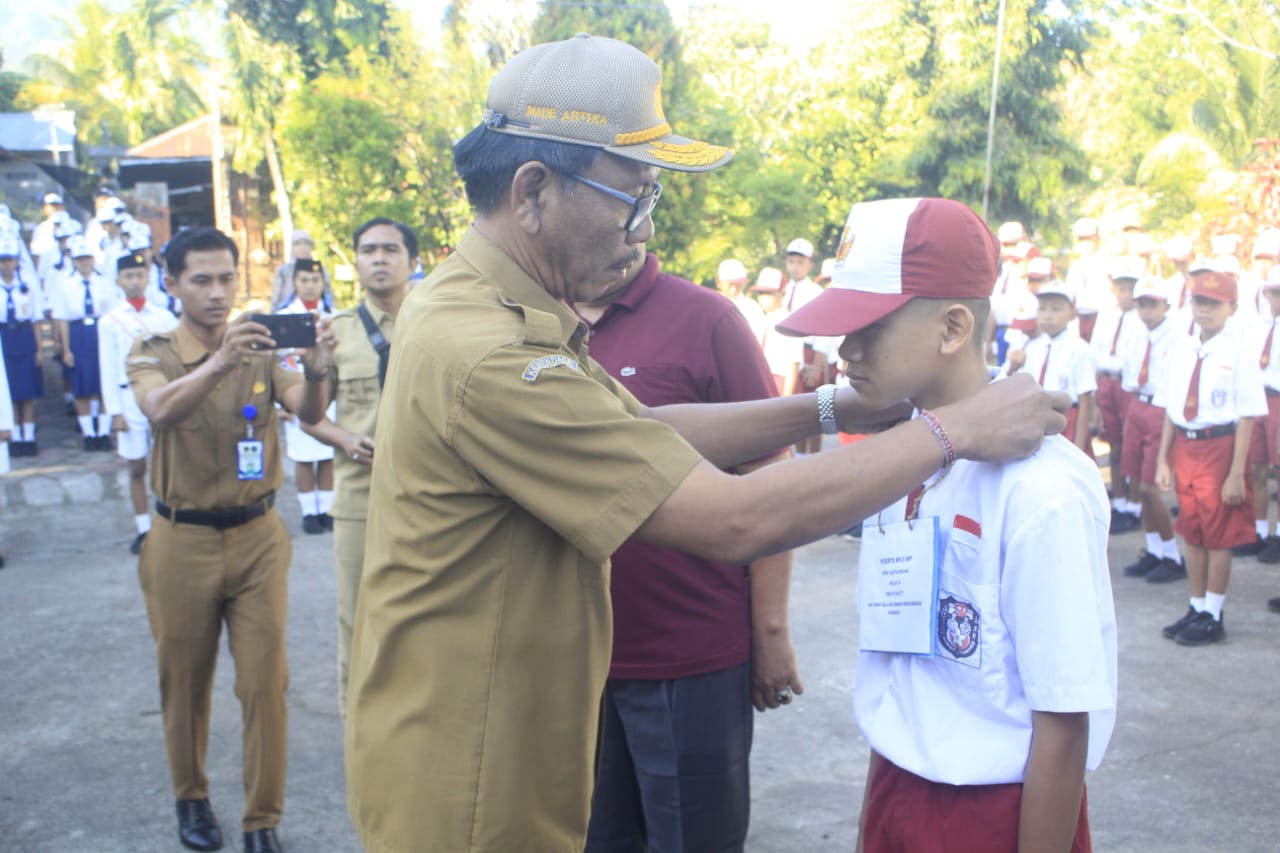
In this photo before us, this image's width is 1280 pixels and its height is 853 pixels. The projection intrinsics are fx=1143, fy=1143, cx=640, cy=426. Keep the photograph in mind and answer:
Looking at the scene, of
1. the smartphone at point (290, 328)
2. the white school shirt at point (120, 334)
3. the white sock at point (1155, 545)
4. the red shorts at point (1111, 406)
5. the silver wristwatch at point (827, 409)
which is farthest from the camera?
the red shorts at point (1111, 406)

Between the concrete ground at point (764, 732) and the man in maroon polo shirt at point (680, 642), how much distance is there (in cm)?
126

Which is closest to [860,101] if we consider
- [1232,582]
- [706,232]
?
[706,232]

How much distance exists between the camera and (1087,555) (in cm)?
188

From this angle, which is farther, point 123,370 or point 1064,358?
point 123,370

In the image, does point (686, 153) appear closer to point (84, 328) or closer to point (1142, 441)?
point (1142, 441)

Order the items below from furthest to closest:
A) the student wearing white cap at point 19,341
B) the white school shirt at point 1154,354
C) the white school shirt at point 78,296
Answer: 1. the white school shirt at point 78,296
2. the student wearing white cap at point 19,341
3. the white school shirt at point 1154,354

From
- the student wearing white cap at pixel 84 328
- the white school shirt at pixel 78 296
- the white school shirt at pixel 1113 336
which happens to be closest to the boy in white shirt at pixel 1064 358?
the white school shirt at pixel 1113 336

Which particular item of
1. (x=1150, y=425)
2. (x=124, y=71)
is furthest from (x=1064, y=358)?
(x=124, y=71)

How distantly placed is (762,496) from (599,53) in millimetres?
813

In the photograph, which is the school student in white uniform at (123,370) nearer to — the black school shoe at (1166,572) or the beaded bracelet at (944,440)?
the black school shoe at (1166,572)

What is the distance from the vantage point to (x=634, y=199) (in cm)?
200

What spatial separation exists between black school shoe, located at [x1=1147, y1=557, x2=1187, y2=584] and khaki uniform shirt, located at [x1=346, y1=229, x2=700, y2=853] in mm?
6417

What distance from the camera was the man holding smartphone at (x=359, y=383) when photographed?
186 inches

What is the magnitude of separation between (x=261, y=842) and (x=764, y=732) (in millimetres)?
2140
